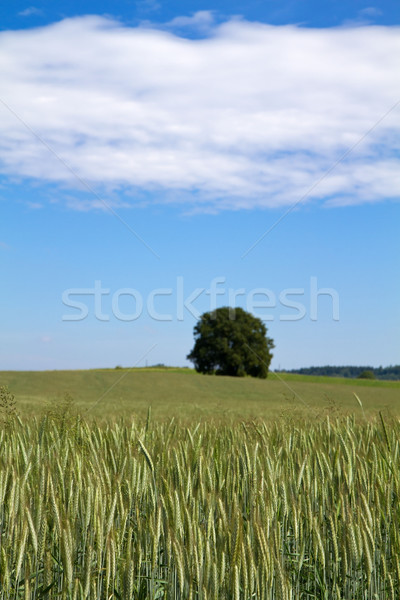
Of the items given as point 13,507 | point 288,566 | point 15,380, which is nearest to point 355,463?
point 288,566

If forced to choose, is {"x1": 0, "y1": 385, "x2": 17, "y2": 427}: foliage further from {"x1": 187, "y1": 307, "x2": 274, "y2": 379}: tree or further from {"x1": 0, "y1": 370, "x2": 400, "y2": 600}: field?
{"x1": 187, "y1": 307, "x2": 274, "y2": 379}: tree

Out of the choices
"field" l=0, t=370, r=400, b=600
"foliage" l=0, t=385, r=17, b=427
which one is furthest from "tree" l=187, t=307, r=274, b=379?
"field" l=0, t=370, r=400, b=600

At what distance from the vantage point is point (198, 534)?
201 cm

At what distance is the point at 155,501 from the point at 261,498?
0.50 meters

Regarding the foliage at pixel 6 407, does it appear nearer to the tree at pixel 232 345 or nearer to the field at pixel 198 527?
the field at pixel 198 527

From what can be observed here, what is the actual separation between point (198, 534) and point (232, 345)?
172 ft

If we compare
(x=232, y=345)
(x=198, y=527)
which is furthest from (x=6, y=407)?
(x=232, y=345)

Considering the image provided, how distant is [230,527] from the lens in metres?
2.13

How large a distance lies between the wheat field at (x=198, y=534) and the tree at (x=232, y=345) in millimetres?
48918

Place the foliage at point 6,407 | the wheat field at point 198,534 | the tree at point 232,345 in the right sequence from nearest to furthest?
the wheat field at point 198,534
the foliage at point 6,407
the tree at point 232,345

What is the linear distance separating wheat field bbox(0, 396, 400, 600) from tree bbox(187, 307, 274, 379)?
160 ft

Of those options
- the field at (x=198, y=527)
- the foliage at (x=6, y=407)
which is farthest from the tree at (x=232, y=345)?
the field at (x=198, y=527)

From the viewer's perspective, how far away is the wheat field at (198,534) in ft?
6.48

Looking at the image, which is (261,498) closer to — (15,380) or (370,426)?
(370,426)
